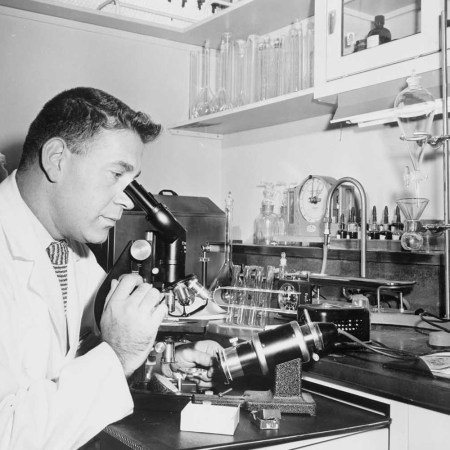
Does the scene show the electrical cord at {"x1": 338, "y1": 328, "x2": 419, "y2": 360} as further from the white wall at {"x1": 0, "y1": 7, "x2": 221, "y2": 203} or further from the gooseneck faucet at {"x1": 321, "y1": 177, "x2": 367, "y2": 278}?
the white wall at {"x1": 0, "y1": 7, "x2": 221, "y2": 203}

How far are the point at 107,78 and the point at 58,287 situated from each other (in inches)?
70.9

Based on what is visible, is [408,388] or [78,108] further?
[78,108]

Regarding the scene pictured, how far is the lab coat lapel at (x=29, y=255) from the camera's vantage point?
142 cm

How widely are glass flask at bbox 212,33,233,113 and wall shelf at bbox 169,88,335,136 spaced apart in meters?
0.09

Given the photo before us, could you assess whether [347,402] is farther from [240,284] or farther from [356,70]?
[356,70]

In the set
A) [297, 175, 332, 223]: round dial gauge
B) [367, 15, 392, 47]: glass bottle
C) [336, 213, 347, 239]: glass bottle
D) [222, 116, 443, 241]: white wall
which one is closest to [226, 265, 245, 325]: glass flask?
[336, 213, 347, 239]: glass bottle

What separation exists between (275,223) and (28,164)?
1556 mm

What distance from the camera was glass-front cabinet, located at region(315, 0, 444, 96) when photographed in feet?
5.73

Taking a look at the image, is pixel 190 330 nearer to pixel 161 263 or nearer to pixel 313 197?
pixel 161 263

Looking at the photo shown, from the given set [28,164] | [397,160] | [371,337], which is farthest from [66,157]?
[397,160]

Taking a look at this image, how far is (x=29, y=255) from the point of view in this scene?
1.43 metres

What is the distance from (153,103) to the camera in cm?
319

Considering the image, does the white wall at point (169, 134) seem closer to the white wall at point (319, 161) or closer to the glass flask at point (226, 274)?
the white wall at point (319, 161)

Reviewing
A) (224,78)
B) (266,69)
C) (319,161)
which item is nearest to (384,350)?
(319,161)
